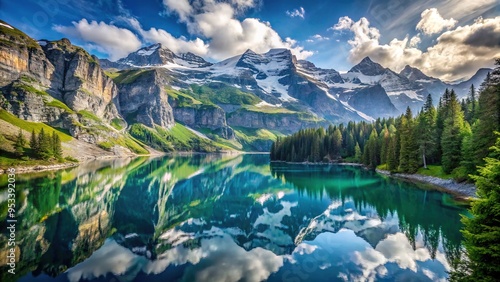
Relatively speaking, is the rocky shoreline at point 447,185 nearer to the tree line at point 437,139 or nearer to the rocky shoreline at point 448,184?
the rocky shoreline at point 448,184

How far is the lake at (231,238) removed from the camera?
18.5m

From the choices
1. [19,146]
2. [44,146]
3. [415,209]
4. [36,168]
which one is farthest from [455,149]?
[19,146]

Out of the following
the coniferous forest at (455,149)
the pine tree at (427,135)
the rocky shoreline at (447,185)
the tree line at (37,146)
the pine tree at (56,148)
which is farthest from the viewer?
the pine tree at (56,148)

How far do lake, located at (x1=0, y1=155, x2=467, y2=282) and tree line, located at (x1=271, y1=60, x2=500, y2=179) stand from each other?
13.6m

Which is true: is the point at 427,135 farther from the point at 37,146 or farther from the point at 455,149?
the point at 37,146

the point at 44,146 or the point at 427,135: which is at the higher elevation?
the point at 427,135

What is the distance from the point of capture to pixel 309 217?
3731cm

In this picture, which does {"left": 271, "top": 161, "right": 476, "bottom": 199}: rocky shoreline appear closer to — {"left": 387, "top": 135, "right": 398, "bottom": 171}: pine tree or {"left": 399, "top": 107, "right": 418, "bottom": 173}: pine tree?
{"left": 399, "top": 107, "right": 418, "bottom": 173}: pine tree

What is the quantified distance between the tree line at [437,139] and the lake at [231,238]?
44.5 ft

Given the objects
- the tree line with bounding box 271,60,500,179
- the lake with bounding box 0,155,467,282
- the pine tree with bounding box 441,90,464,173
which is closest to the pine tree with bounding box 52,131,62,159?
the lake with bounding box 0,155,467,282

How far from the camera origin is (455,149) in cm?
5875

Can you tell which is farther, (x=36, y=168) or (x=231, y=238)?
(x=36, y=168)

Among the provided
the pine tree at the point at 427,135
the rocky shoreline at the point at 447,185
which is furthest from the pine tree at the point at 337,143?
the pine tree at the point at 427,135

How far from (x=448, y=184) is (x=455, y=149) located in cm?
859
